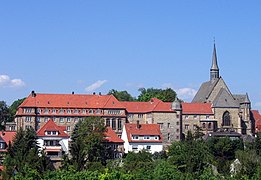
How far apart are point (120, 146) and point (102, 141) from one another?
749 cm

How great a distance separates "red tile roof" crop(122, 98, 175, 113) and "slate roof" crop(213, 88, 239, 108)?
899cm

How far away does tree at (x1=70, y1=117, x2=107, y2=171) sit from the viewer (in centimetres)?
9069

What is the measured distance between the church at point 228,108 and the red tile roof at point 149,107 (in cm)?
904

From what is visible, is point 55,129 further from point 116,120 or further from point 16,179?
point 16,179

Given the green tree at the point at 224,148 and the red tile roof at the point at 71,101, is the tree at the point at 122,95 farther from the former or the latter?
the green tree at the point at 224,148

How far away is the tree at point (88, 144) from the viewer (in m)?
90.7

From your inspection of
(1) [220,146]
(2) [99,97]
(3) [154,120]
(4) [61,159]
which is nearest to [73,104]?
(2) [99,97]

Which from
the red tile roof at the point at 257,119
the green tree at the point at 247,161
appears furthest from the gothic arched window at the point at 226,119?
the green tree at the point at 247,161

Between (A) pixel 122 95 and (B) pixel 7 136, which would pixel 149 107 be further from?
(A) pixel 122 95

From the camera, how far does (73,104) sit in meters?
118

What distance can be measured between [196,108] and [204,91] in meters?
7.53

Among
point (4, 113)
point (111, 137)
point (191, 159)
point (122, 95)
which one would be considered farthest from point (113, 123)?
point (122, 95)

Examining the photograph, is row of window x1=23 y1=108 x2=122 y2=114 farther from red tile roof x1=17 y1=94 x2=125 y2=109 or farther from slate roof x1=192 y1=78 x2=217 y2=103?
slate roof x1=192 y1=78 x2=217 y2=103

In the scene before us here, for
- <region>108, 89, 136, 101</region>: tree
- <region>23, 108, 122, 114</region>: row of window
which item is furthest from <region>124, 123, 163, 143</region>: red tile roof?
<region>108, 89, 136, 101</region>: tree
